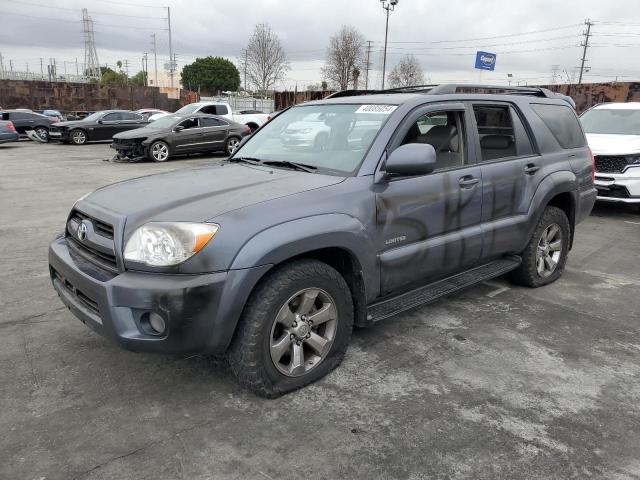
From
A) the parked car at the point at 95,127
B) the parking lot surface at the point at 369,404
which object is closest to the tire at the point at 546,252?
the parking lot surface at the point at 369,404

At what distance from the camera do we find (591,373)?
3271mm

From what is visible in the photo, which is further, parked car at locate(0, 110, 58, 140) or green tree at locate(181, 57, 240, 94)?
green tree at locate(181, 57, 240, 94)

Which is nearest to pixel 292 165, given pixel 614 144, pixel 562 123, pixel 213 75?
pixel 562 123

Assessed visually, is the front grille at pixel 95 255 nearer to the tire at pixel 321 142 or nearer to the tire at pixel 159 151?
the tire at pixel 321 142

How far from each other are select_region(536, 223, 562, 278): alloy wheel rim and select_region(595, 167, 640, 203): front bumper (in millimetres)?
3688

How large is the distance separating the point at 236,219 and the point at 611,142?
25.1 ft

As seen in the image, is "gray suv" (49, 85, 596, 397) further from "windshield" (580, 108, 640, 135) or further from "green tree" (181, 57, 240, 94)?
"green tree" (181, 57, 240, 94)

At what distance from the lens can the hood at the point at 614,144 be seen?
787 cm

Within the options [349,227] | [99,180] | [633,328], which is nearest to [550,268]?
[633,328]

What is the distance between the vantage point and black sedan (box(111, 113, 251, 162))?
49.5 ft

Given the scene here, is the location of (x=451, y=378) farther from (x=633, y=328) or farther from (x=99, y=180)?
(x=99, y=180)

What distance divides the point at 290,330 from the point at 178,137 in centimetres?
1378

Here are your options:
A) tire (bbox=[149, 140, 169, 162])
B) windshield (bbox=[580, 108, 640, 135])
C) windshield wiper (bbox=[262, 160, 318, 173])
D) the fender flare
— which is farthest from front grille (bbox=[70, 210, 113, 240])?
tire (bbox=[149, 140, 169, 162])

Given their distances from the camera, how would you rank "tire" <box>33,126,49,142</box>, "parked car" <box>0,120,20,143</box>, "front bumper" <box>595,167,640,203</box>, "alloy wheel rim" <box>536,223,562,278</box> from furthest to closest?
"tire" <box>33,126,49,142</box> → "parked car" <box>0,120,20,143</box> → "front bumper" <box>595,167,640,203</box> → "alloy wheel rim" <box>536,223,562,278</box>
